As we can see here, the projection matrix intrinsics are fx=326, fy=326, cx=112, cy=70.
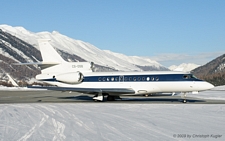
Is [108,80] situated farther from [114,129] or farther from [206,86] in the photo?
[114,129]

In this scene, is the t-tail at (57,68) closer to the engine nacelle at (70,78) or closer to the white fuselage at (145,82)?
Answer: the engine nacelle at (70,78)

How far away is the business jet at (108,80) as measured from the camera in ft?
86.6

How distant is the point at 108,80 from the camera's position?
2869 centimetres

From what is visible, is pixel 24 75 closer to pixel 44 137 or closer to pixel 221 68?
pixel 221 68

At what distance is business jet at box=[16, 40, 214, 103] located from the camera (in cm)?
2641

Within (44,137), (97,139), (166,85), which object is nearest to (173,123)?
(97,139)

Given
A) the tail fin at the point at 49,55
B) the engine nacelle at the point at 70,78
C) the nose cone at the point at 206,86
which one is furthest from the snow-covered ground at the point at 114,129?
the tail fin at the point at 49,55

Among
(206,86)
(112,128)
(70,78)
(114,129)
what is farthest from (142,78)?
(114,129)

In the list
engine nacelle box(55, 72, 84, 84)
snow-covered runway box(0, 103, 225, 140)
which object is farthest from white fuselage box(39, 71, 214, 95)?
snow-covered runway box(0, 103, 225, 140)

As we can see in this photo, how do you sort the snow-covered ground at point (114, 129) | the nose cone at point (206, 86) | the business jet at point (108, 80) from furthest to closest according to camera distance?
the business jet at point (108, 80) → the nose cone at point (206, 86) → the snow-covered ground at point (114, 129)

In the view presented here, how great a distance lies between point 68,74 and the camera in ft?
94.5

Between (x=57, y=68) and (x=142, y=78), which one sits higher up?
(x=57, y=68)

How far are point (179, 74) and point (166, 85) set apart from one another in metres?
1.41

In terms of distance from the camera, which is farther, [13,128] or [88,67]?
[88,67]
